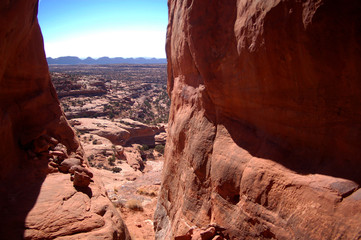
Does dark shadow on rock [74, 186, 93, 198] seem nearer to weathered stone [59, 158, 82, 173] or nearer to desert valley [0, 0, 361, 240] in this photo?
desert valley [0, 0, 361, 240]

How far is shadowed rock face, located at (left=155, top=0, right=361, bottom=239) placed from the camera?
3984 mm

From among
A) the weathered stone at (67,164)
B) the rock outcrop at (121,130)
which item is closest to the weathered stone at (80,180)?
the weathered stone at (67,164)

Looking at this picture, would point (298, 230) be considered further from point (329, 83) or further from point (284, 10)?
point (284, 10)

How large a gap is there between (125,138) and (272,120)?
2434 centimetres

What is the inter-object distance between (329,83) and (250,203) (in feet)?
9.47

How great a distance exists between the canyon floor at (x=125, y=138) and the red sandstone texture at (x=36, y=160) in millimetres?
3533

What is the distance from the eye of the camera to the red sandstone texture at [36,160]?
544cm

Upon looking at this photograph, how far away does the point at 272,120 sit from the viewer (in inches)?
214

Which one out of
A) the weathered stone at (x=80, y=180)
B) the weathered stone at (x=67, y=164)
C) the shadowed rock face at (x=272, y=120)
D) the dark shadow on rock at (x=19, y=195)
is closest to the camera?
the shadowed rock face at (x=272, y=120)

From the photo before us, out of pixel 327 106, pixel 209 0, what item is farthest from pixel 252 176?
pixel 209 0

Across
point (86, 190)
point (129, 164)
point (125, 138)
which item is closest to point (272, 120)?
point (86, 190)

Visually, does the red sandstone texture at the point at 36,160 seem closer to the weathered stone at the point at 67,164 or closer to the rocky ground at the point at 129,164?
the weathered stone at the point at 67,164

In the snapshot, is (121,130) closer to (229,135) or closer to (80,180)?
(80,180)

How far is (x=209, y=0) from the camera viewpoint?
6789 mm
